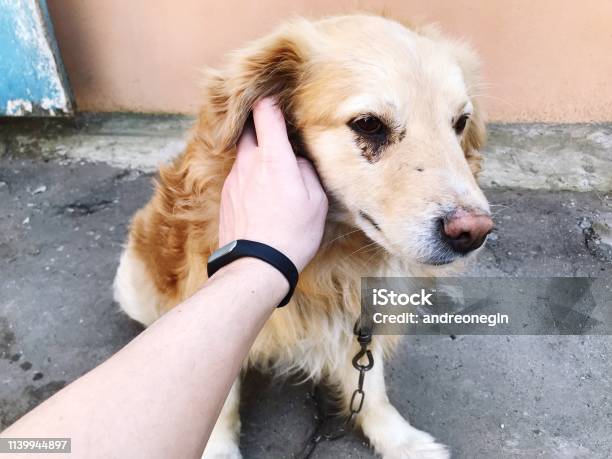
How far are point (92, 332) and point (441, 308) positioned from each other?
1570 millimetres

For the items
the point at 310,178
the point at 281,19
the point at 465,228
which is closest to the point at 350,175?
the point at 310,178

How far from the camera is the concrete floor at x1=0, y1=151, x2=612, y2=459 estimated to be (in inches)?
81.4

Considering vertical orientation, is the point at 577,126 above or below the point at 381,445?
above

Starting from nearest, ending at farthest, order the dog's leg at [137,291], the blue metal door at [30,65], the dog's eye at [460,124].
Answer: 1. the dog's eye at [460,124]
2. the dog's leg at [137,291]
3. the blue metal door at [30,65]

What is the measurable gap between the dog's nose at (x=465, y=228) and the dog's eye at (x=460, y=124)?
1.33 feet

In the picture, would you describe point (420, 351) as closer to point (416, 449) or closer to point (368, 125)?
point (416, 449)

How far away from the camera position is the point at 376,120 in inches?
58.0

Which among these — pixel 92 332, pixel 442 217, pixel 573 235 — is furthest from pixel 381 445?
pixel 573 235

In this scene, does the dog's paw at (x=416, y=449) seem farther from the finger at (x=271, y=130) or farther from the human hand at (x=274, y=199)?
the finger at (x=271, y=130)

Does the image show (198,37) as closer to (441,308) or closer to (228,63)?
(228,63)

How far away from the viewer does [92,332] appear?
2.42 m

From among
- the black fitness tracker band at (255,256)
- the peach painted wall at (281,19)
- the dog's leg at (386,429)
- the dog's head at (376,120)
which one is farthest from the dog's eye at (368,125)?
the peach painted wall at (281,19)

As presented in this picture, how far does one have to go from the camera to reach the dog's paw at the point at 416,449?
1.95 metres

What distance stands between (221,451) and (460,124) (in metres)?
1.38
